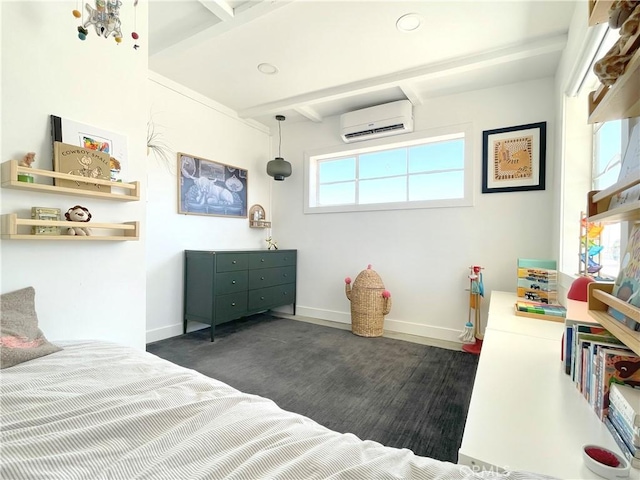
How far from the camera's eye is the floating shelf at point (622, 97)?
0.67 m

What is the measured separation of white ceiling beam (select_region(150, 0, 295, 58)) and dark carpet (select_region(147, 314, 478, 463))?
8.46 ft

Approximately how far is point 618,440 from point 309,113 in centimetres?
366

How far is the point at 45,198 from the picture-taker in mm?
1446

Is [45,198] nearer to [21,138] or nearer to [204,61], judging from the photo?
[21,138]

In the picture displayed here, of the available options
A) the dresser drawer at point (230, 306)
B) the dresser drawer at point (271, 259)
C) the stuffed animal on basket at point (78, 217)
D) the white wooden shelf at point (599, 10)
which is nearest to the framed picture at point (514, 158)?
the white wooden shelf at point (599, 10)

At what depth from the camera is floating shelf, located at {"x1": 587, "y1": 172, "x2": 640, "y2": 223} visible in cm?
68

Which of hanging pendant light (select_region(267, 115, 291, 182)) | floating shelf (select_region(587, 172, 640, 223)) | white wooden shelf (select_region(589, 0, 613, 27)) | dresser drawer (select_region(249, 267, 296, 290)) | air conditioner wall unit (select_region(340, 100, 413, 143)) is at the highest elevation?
air conditioner wall unit (select_region(340, 100, 413, 143))

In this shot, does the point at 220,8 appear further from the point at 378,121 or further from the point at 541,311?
the point at 541,311

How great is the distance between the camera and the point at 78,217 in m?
Answer: 1.49

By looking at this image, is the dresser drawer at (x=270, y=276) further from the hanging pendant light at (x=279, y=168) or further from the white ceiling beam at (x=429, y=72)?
the white ceiling beam at (x=429, y=72)

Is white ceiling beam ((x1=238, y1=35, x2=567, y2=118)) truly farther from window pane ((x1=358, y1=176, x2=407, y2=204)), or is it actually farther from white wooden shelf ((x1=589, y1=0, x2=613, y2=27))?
white wooden shelf ((x1=589, y1=0, x2=613, y2=27))

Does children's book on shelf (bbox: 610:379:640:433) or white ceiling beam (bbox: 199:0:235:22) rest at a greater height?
white ceiling beam (bbox: 199:0:235:22)

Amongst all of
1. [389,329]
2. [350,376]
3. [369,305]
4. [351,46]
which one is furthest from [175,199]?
[389,329]

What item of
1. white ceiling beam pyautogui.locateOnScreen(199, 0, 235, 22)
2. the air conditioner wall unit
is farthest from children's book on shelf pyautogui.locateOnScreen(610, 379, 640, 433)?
the air conditioner wall unit
